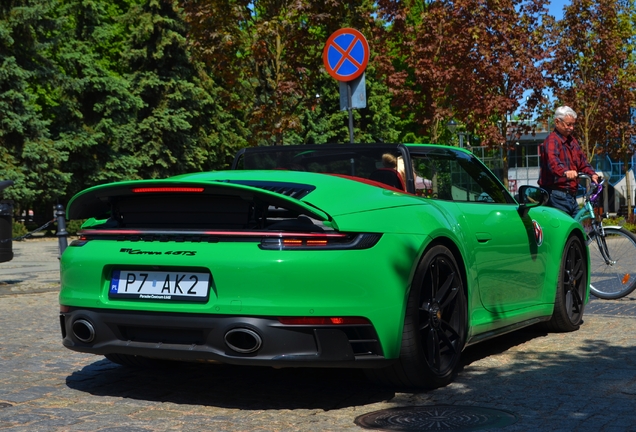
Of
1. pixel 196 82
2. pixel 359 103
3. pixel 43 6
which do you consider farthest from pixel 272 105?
pixel 196 82

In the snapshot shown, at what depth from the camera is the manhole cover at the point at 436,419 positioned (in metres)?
4.50

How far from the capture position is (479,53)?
2656 centimetres

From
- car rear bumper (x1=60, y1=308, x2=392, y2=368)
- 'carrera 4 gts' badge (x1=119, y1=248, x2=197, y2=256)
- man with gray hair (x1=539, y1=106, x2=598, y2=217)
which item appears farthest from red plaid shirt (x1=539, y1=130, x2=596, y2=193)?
'carrera 4 gts' badge (x1=119, y1=248, x2=197, y2=256)

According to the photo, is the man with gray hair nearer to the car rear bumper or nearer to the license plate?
the car rear bumper

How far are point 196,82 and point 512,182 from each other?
44.4 metres

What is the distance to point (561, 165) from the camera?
9859 millimetres

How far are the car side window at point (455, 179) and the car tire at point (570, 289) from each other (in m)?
1.01

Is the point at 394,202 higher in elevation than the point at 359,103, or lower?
lower

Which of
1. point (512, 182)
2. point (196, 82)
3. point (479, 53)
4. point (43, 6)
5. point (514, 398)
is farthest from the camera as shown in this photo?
point (512, 182)

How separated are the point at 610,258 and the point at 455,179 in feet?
13.6

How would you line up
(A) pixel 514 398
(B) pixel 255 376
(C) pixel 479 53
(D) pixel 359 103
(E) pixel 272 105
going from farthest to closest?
(C) pixel 479 53, (E) pixel 272 105, (D) pixel 359 103, (B) pixel 255 376, (A) pixel 514 398

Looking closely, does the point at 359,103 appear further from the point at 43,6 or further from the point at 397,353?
the point at 43,6

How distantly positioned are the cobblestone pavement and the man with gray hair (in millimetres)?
2634

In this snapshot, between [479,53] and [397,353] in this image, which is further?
[479,53]
